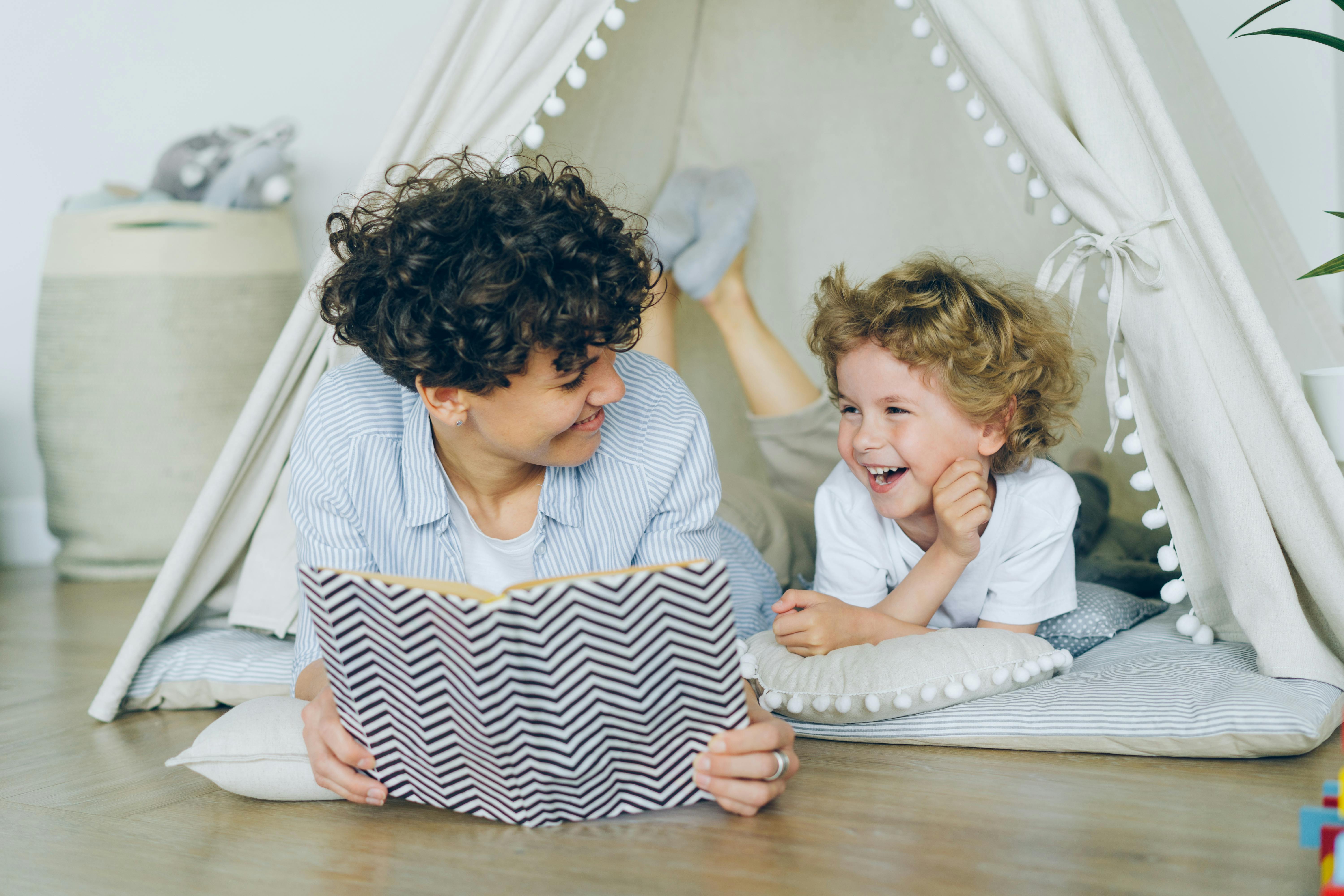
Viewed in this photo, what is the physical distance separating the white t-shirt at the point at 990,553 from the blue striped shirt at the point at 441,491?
0.23 meters

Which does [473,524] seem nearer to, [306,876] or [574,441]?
[574,441]

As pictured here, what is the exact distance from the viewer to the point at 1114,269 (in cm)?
128

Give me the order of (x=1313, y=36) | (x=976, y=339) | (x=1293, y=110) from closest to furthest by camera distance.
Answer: (x=1313, y=36), (x=976, y=339), (x=1293, y=110)

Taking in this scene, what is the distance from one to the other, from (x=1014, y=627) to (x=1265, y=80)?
5.68ft

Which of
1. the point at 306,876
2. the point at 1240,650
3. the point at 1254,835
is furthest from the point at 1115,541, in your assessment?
the point at 306,876

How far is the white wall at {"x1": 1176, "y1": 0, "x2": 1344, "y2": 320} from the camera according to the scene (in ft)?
7.82

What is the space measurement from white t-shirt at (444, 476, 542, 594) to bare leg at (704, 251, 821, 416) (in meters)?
0.84

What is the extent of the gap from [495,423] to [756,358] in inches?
39.1

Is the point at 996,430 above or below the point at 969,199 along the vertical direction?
below

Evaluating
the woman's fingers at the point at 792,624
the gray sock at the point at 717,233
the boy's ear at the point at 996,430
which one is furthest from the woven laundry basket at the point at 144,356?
the boy's ear at the point at 996,430

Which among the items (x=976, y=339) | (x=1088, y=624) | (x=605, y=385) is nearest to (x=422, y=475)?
(x=605, y=385)

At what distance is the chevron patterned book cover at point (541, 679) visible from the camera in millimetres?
865

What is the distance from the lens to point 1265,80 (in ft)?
7.90

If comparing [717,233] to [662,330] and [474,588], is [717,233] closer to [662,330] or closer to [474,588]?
[662,330]
